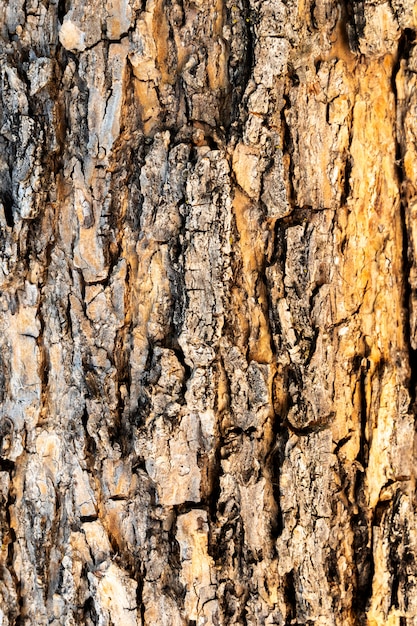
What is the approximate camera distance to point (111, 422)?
1255mm

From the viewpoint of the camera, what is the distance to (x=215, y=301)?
120 centimetres

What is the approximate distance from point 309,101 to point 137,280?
1.67ft

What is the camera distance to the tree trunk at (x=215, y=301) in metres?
1.20

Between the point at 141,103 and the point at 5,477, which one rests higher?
the point at 141,103

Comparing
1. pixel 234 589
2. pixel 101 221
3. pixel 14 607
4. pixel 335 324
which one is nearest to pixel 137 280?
pixel 101 221

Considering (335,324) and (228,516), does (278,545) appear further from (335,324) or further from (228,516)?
(335,324)

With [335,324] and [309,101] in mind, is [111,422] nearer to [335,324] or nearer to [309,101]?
[335,324]

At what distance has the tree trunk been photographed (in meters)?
1.20

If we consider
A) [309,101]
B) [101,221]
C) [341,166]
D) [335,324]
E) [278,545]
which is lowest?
[278,545]

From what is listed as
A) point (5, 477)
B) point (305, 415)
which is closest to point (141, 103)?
point (305, 415)

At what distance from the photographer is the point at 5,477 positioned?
1.32 m

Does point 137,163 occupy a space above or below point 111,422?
above

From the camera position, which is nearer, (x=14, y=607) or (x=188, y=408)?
(x=188, y=408)

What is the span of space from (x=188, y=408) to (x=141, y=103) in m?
0.64
